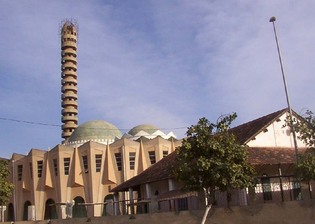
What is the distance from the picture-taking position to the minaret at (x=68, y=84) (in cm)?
→ 8944

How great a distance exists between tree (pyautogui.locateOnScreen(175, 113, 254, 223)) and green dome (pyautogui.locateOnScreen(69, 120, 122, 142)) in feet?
155

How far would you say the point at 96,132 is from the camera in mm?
70000

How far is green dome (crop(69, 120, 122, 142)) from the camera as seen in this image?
69.2 metres

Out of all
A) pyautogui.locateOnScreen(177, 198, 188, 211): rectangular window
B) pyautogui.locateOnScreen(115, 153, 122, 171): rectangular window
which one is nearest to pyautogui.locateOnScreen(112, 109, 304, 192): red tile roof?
pyautogui.locateOnScreen(177, 198, 188, 211): rectangular window

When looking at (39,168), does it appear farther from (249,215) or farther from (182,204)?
(249,215)

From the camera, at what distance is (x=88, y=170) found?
60.8 metres

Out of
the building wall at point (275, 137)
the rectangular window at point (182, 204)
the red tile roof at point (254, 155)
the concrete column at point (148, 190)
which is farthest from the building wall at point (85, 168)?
the rectangular window at point (182, 204)

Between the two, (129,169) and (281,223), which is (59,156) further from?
(281,223)

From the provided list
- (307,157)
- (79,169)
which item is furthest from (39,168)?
(307,157)

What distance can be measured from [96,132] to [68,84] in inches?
932

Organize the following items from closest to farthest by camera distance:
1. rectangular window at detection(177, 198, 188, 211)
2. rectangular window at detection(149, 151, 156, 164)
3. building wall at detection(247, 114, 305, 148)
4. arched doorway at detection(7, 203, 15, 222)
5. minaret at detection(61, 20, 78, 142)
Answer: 1. rectangular window at detection(177, 198, 188, 211)
2. building wall at detection(247, 114, 305, 148)
3. rectangular window at detection(149, 151, 156, 164)
4. arched doorway at detection(7, 203, 15, 222)
5. minaret at detection(61, 20, 78, 142)

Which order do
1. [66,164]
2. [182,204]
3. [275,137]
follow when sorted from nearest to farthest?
1. [182,204]
2. [275,137]
3. [66,164]

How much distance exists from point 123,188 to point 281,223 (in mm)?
16511

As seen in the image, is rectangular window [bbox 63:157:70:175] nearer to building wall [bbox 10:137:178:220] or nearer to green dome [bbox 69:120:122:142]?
building wall [bbox 10:137:178:220]
